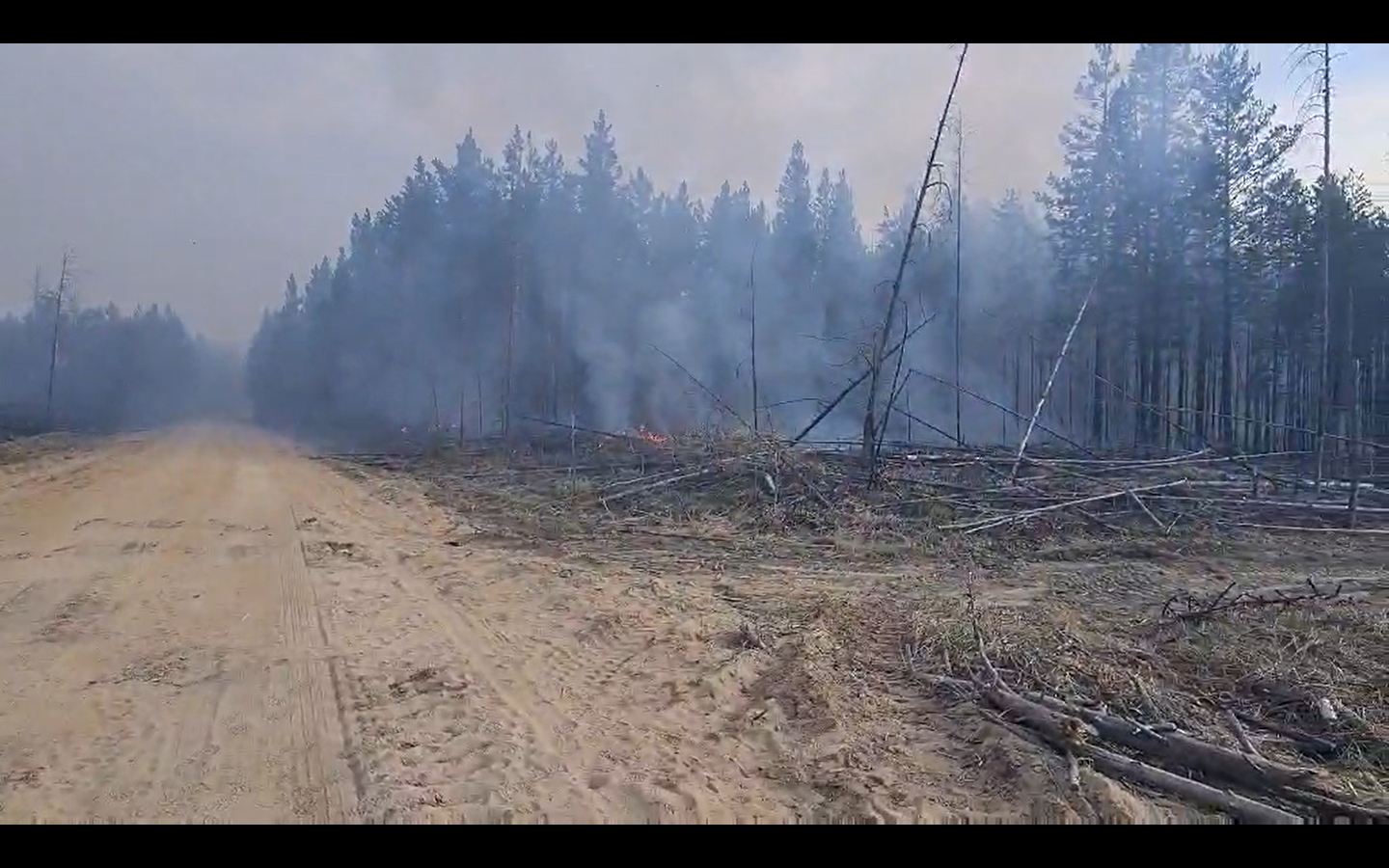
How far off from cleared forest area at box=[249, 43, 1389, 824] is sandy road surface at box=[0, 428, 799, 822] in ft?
2.55

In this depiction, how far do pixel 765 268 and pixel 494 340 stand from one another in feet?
45.0

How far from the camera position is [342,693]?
4.96 meters

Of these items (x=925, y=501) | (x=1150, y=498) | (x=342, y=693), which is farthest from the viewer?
(x=1150, y=498)

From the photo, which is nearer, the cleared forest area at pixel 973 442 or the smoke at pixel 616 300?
the cleared forest area at pixel 973 442

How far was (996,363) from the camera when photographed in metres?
38.8

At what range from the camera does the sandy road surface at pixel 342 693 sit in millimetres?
3660

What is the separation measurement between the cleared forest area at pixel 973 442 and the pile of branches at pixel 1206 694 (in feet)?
0.09

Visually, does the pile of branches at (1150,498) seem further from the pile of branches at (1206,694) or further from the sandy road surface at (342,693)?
the sandy road surface at (342,693)

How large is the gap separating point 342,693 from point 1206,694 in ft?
18.1

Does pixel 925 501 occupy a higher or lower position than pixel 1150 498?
lower

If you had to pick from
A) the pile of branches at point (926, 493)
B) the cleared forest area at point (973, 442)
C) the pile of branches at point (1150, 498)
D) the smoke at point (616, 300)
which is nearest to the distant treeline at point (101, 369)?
the cleared forest area at point (973, 442)

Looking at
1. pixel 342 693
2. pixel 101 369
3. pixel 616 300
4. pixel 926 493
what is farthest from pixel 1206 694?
pixel 101 369

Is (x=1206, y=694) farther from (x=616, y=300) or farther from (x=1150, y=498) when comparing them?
(x=616, y=300)

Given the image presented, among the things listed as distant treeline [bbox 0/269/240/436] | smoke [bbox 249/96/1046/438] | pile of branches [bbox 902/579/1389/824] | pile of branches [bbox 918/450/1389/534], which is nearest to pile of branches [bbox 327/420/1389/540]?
pile of branches [bbox 918/450/1389/534]
